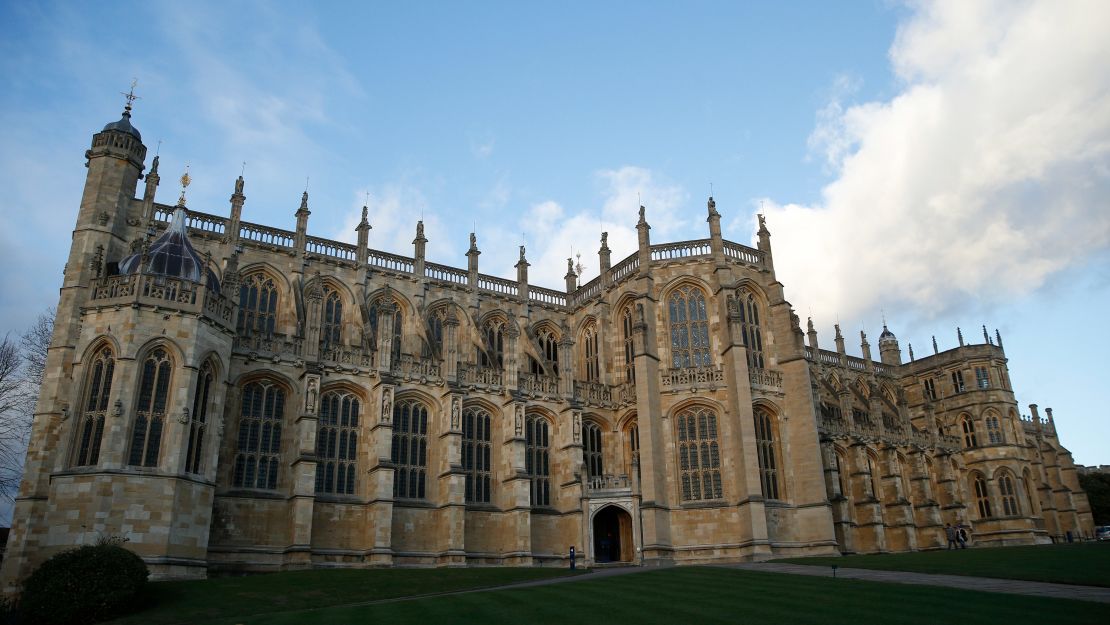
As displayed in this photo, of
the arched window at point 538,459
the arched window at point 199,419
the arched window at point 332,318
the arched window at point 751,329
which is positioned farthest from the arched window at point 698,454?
the arched window at point 199,419

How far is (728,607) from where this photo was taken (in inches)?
697

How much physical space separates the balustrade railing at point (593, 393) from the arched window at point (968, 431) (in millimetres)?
33684

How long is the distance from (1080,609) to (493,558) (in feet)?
84.4

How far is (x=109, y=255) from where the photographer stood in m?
33.3

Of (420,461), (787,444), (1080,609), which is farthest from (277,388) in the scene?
(1080,609)

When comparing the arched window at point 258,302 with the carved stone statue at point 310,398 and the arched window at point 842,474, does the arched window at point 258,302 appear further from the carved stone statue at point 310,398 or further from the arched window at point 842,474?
the arched window at point 842,474

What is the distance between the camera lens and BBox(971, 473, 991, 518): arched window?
57.7 meters

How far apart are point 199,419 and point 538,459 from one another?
57.5 ft

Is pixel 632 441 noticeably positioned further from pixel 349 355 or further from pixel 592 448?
pixel 349 355

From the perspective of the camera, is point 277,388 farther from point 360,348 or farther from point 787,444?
point 787,444

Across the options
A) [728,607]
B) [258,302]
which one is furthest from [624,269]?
[728,607]

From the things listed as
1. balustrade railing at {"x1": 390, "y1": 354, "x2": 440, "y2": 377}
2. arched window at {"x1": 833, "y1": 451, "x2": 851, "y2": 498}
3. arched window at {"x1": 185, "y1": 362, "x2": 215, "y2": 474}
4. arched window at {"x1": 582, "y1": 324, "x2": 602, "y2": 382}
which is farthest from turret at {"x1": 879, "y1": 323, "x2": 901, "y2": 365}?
arched window at {"x1": 185, "y1": 362, "x2": 215, "y2": 474}

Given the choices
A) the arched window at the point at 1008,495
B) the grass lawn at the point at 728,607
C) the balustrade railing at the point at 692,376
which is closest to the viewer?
the grass lawn at the point at 728,607

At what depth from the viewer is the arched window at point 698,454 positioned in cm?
3809
